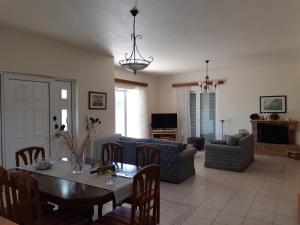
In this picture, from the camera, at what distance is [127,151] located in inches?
197

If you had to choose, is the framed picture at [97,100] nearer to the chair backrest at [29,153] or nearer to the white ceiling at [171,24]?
the white ceiling at [171,24]

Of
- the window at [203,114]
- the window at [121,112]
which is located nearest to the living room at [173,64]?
the window at [121,112]

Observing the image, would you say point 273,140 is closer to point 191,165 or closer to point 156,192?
point 191,165

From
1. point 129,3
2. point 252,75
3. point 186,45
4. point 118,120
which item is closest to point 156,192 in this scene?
point 129,3

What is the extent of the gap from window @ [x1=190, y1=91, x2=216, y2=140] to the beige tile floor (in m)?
3.05

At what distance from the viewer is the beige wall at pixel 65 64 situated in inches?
155

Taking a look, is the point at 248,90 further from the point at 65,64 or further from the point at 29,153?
the point at 29,153

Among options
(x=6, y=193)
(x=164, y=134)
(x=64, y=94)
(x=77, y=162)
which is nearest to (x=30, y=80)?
(x=64, y=94)

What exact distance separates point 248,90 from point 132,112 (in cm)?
384

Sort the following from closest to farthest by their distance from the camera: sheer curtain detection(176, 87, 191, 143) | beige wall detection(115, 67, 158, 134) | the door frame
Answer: the door frame < beige wall detection(115, 67, 158, 134) < sheer curtain detection(176, 87, 191, 143)

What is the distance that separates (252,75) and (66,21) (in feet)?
19.6

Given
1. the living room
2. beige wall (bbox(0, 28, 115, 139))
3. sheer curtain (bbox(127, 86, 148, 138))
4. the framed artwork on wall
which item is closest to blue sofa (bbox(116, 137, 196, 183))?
the living room

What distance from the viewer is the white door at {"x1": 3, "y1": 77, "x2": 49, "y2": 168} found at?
3.95m

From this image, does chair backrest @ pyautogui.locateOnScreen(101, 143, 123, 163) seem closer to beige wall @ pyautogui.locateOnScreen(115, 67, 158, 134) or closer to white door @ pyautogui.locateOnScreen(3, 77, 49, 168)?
white door @ pyautogui.locateOnScreen(3, 77, 49, 168)
